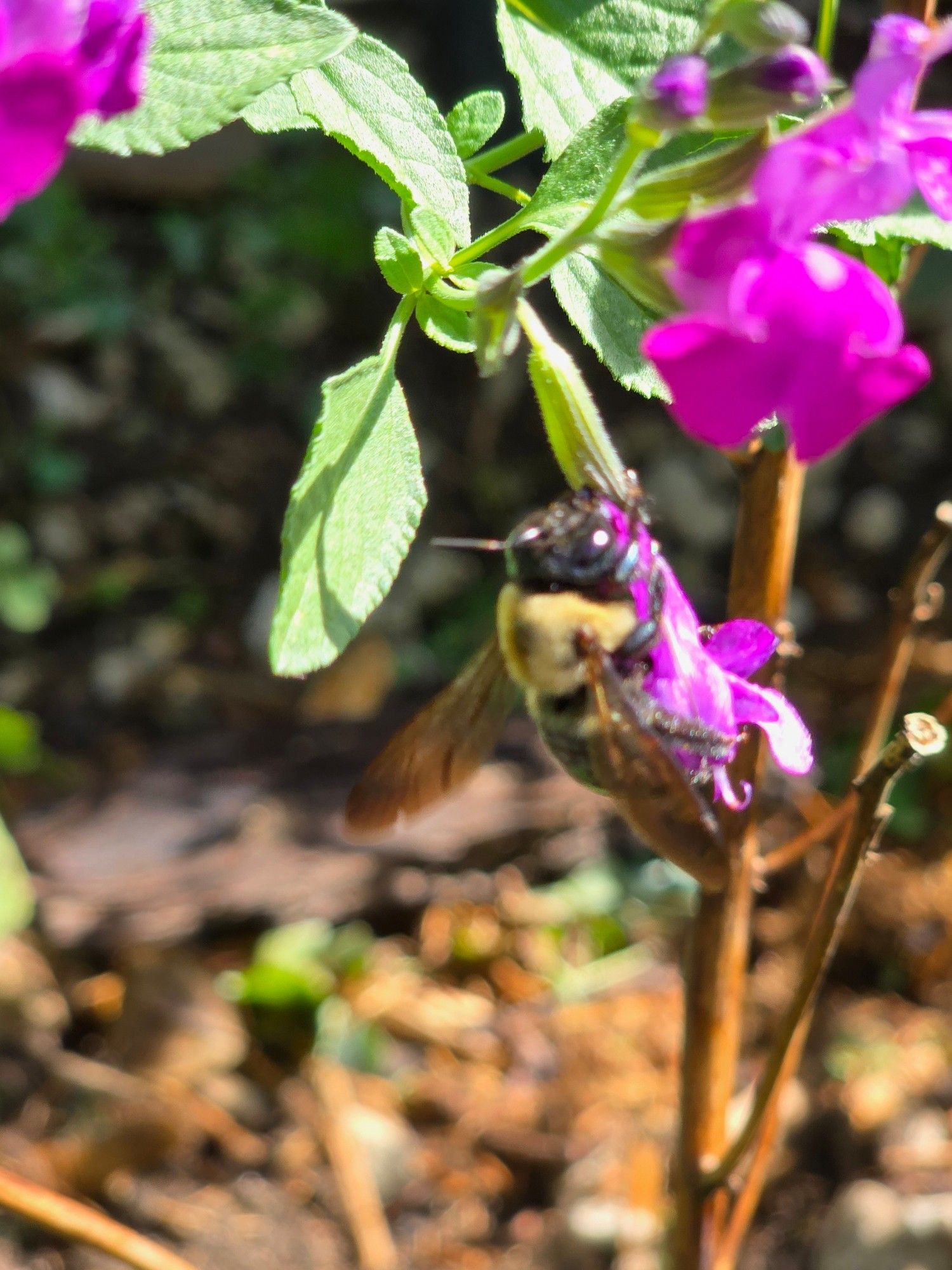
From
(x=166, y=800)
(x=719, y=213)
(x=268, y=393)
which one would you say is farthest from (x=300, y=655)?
(x=268, y=393)

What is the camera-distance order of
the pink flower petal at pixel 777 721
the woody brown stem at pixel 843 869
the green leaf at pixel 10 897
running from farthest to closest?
the green leaf at pixel 10 897 → the woody brown stem at pixel 843 869 → the pink flower petal at pixel 777 721

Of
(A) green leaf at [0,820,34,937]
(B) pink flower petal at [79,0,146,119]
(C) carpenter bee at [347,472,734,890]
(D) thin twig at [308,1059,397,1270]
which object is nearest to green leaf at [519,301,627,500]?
(C) carpenter bee at [347,472,734,890]

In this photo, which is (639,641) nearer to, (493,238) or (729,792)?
(729,792)

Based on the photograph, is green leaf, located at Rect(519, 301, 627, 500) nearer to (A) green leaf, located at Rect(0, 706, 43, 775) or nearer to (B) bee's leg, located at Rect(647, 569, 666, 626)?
(B) bee's leg, located at Rect(647, 569, 666, 626)

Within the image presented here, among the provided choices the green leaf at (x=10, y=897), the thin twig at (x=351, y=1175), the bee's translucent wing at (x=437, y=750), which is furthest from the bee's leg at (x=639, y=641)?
A: the thin twig at (x=351, y=1175)

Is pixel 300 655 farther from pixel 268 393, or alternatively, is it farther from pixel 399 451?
pixel 268 393

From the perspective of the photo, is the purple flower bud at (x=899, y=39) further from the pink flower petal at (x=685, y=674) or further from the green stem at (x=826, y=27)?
the pink flower petal at (x=685, y=674)
